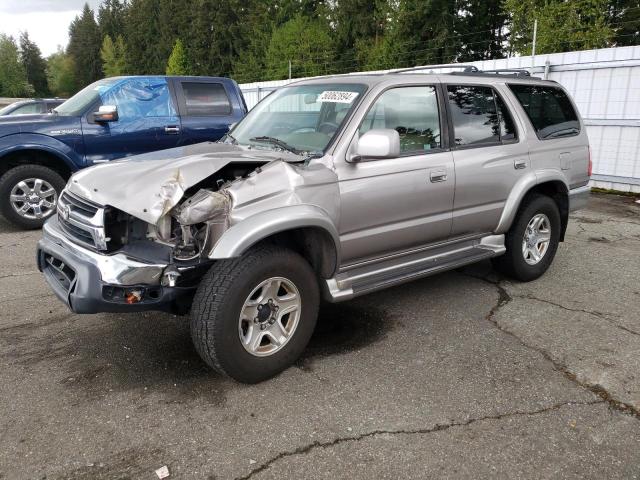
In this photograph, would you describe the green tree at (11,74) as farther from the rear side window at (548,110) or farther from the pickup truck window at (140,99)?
the rear side window at (548,110)

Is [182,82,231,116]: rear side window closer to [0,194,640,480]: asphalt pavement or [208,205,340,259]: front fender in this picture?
[0,194,640,480]: asphalt pavement

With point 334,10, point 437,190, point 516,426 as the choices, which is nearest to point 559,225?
point 437,190

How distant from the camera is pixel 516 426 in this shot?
9.30 feet

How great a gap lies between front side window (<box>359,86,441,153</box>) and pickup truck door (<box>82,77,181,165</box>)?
14.9ft

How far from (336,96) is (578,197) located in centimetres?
289

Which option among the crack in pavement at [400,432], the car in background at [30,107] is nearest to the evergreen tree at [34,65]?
the car in background at [30,107]

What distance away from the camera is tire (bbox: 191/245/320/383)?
294 cm

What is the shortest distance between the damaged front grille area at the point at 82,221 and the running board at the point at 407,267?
1423 millimetres

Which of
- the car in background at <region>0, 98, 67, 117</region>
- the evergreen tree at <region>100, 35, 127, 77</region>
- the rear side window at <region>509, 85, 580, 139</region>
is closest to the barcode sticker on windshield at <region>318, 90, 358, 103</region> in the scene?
the rear side window at <region>509, 85, 580, 139</region>

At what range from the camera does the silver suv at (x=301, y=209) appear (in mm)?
2982

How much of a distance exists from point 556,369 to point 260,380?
74.7 inches

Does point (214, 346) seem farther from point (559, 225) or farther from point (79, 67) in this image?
point (79, 67)

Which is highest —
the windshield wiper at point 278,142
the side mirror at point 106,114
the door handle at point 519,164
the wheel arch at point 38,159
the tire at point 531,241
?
the side mirror at point 106,114

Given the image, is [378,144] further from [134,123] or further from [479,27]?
[479,27]
